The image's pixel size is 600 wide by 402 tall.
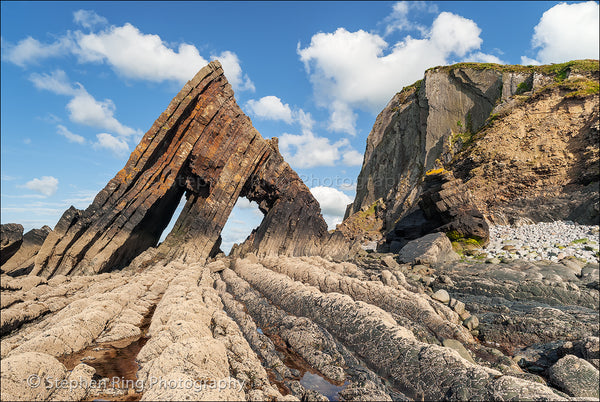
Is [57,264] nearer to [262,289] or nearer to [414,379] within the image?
[262,289]

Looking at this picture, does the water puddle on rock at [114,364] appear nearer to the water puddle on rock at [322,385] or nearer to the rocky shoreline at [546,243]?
the water puddle on rock at [322,385]

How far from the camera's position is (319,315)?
423 inches

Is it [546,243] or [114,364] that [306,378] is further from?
[546,243]

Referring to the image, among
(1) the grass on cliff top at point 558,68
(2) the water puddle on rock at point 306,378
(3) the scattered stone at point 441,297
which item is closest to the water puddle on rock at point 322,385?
(2) the water puddle on rock at point 306,378

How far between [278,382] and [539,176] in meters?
35.4

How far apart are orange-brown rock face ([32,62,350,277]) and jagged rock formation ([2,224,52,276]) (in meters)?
0.93

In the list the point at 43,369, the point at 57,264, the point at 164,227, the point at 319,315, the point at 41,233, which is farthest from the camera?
the point at 164,227

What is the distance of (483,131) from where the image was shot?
130 feet

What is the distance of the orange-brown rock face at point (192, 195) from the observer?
20297mm

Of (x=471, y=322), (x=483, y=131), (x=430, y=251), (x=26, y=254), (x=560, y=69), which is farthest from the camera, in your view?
(x=483, y=131)

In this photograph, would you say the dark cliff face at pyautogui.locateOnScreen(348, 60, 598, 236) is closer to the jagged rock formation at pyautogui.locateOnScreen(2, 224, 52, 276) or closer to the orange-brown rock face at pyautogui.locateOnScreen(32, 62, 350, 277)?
the orange-brown rock face at pyautogui.locateOnScreen(32, 62, 350, 277)

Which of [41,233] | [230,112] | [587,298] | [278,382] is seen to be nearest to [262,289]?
[278,382]

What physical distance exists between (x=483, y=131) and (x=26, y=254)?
45850 mm

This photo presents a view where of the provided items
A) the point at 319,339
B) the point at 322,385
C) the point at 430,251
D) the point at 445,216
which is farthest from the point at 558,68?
the point at 322,385
